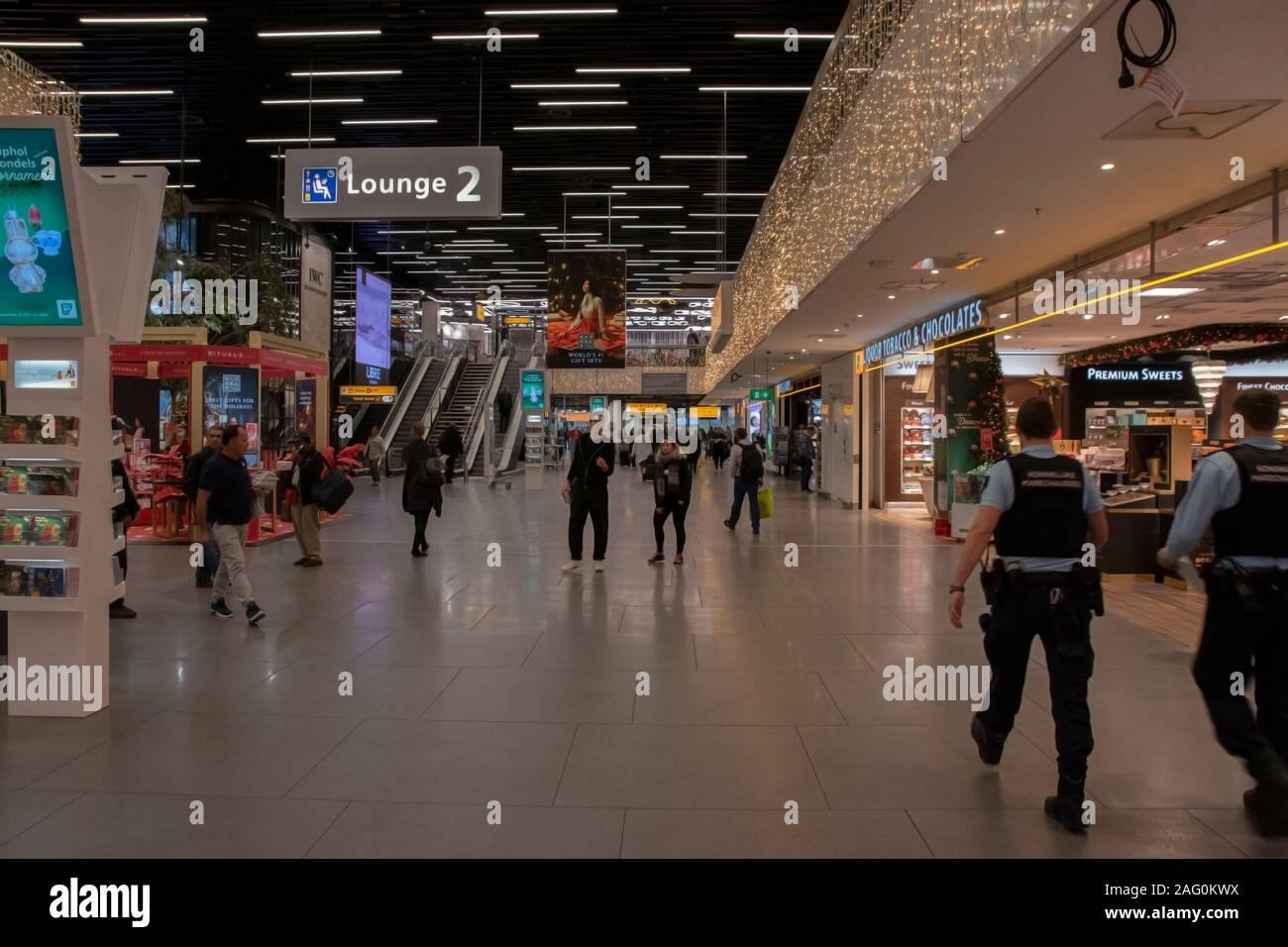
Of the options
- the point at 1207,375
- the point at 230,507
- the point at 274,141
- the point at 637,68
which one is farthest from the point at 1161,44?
the point at 274,141

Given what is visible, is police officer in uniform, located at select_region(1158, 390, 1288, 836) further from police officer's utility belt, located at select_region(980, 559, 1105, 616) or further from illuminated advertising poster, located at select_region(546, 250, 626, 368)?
illuminated advertising poster, located at select_region(546, 250, 626, 368)

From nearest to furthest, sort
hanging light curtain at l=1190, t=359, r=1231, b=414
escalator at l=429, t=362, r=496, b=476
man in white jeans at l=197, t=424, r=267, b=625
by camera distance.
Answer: man in white jeans at l=197, t=424, r=267, b=625 < hanging light curtain at l=1190, t=359, r=1231, b=414 < escalator at l=429, t=362, r=496, b=476

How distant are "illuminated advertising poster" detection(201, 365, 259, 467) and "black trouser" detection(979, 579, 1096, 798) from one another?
10.7 metres

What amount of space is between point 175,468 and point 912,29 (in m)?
10.2

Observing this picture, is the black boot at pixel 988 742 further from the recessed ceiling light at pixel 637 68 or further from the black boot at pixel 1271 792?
the recessed ceiling light at pixel 637 68

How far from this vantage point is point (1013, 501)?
3.75 metres

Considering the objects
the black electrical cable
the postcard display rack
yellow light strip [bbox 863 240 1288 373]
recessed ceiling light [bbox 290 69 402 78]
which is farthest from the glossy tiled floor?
recessed ceiling light [bbox 290 69 402 78]

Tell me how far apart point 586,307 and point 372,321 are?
9.70 m

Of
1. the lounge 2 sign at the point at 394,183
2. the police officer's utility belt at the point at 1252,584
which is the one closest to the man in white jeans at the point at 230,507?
the lounge 2 sign at the point at 394,183

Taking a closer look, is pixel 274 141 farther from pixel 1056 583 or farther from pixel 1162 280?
pixel 1056 583

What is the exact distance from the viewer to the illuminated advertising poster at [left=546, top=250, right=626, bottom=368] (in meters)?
14.7
